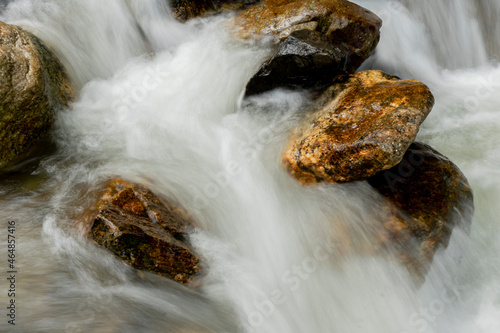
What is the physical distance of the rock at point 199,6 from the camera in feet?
23.6

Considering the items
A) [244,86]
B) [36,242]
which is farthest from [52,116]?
[244,86]

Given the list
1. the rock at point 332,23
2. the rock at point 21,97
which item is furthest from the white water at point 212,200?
the rock at point 332,23

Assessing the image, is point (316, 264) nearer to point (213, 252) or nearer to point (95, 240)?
point (213, 252)

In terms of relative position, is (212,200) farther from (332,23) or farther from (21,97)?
(332,23)

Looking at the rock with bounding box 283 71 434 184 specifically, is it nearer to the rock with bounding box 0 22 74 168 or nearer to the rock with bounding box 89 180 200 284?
the rock with bounding box 89 180 200 284

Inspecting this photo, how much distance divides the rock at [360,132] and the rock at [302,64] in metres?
0.51

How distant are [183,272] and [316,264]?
5.00ft

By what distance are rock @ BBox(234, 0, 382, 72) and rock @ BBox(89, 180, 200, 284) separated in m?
3.52

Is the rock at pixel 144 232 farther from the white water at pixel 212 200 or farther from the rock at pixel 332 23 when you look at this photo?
the rock at pixel 332 23

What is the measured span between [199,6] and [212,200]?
173 inches

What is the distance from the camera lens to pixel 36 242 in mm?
3801

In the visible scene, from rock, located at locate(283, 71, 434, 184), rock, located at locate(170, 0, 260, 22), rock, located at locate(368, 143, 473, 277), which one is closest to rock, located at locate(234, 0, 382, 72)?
rock, located at locate(283, 71, 434, 184)

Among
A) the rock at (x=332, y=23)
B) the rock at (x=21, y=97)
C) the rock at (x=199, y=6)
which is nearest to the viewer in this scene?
the rock at (x=21, y=97)

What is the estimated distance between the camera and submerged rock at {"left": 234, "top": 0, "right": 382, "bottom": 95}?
539cm
